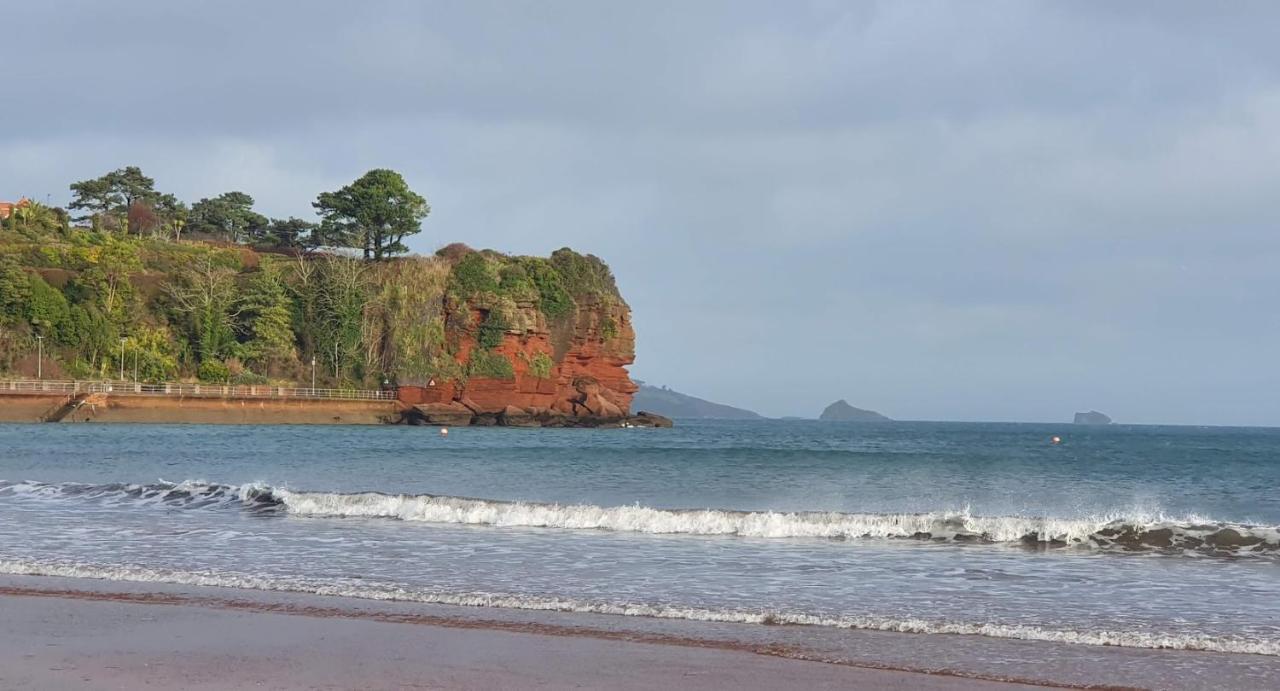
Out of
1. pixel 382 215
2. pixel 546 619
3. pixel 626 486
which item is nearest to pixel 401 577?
pixel 546 619

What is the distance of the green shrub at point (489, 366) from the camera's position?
276 ft

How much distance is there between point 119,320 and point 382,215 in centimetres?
2419

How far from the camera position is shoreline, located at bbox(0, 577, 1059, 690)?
8.59m

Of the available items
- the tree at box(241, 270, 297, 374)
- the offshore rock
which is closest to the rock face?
the offshore rock

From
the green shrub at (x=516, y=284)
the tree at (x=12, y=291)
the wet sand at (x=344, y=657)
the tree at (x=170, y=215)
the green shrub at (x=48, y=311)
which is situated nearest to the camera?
the wet sand at (x=344, y=657)

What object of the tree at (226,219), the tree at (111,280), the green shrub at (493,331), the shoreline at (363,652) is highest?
the tree at (226,219)

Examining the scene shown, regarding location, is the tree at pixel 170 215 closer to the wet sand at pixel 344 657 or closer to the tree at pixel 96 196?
the tree at pixel 96 196

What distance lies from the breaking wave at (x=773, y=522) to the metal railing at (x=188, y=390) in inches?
1957

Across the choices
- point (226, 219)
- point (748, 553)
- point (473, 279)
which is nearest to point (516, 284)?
point (473, 279)

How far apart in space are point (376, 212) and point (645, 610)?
88.6 meters

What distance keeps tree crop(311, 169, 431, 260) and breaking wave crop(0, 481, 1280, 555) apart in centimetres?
7381

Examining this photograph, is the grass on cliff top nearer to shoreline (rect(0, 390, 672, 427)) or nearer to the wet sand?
shoreline (rect(0, 390, 672, 427))

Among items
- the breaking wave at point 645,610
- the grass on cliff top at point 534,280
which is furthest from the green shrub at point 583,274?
the breaking wave at point 645,610

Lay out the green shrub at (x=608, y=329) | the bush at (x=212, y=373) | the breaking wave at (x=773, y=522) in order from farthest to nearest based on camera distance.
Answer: the green shrub at (x=608, y=329), the bush at (x=212, y=373), the breaking wave at (x=773, y=522)
